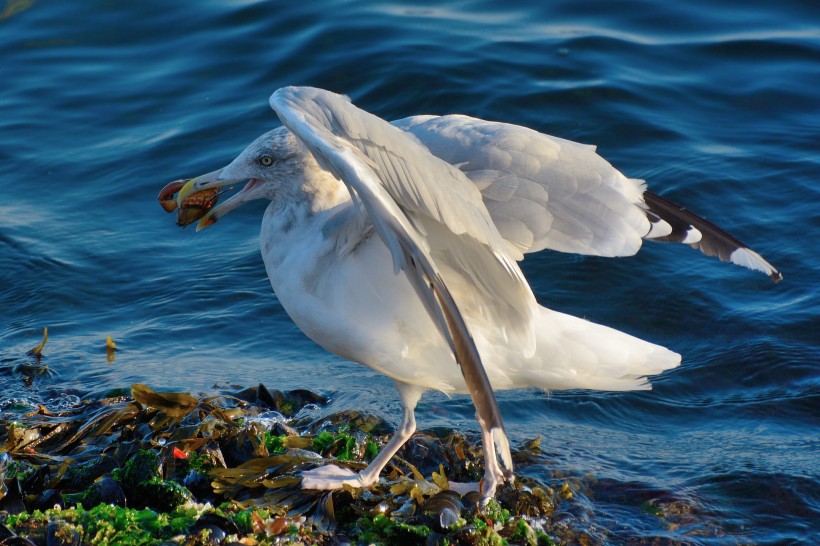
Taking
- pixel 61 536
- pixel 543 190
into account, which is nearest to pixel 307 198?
pixel 543 190

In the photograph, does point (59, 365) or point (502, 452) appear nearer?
point (502, 452)

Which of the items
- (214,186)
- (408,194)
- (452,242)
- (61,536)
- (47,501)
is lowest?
(47,501)

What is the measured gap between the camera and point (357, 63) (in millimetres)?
10430

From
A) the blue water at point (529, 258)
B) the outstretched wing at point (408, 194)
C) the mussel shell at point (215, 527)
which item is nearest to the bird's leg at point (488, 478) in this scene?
the blue water at point (529, 258)

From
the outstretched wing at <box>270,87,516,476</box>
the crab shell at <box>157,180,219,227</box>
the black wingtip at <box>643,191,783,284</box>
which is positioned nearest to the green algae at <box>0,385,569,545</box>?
the outstretched wing at <box>270,87,516,476</box>

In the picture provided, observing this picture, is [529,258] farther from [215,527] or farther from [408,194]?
[215,527]

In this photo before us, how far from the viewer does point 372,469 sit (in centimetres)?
478

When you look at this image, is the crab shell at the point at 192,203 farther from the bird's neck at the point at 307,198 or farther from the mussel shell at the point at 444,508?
the mussel shell at the point at 444,508

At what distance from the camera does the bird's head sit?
189 inches

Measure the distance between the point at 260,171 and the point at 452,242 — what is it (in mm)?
1120

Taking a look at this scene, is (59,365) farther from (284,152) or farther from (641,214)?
(641,214)

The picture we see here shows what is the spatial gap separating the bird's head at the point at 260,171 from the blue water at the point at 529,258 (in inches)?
59.3

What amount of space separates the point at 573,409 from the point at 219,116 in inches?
210

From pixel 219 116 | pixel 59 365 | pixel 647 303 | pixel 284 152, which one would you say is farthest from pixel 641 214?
pixel 219 116
